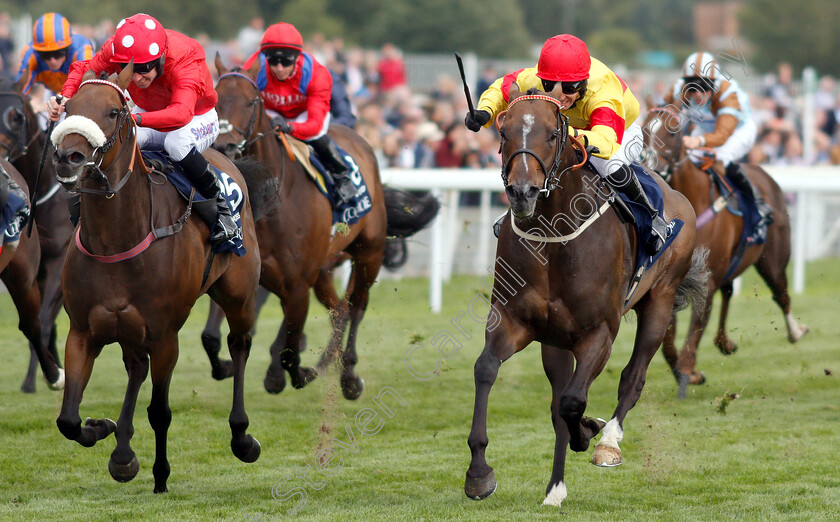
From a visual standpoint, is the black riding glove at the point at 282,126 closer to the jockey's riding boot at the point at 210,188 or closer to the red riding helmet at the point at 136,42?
the jockey's riding boot at the point at 210,188

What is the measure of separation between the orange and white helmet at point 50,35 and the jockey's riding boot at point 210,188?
90.1 inches

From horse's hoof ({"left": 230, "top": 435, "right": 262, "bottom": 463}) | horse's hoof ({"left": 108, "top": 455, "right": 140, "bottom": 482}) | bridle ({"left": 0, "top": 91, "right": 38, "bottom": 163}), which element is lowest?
horse's hoof ({"left": 230, "top": 435, "right": 262, "bottom": 463})

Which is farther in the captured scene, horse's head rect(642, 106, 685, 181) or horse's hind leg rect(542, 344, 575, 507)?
horse's head rect(642, 106, 685, 181)

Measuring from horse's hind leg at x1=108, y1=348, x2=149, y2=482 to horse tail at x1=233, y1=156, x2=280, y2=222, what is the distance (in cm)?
123

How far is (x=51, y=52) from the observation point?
6.85 meters

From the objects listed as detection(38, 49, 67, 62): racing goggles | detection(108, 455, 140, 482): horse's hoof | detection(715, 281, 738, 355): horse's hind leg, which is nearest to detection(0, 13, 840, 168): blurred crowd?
detection(715, 281, 738, 355): horse's hind leg

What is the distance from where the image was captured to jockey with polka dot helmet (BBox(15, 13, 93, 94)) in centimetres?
679

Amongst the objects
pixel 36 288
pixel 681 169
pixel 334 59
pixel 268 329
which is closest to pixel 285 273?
pixel 36 288

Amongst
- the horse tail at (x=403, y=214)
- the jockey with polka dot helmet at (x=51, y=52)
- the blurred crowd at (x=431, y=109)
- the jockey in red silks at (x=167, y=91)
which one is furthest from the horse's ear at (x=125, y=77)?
the blurred crowd at (x=431, y=109)

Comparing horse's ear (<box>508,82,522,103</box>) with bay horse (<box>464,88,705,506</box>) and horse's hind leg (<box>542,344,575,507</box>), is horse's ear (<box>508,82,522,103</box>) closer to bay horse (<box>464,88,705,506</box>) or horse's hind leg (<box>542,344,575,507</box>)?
bay horse (<box>464,88,705,506</box>)

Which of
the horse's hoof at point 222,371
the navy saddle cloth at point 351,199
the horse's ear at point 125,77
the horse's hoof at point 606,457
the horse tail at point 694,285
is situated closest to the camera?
the horse's ear at point 125,77

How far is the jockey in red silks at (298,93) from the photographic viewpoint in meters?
6.47

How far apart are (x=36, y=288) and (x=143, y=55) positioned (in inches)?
83.0

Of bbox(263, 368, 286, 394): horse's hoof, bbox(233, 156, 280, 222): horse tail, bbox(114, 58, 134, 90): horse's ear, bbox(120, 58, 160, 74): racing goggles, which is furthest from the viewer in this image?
bbox(263, 368, 286, 394): horse's hoof
